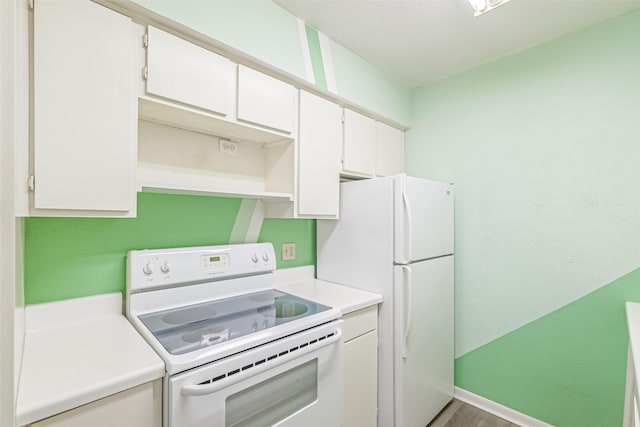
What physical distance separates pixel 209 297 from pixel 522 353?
2044 mm

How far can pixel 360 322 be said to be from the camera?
1666 mm

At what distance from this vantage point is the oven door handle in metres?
0.94

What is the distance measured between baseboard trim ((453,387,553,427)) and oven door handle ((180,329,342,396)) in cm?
145

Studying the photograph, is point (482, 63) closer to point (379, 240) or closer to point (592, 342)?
point (379, 240)

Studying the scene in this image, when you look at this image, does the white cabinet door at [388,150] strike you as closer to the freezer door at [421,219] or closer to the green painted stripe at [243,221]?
the freezer door at [421,219]

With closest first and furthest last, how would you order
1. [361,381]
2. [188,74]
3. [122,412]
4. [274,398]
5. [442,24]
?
[122,412]
[274,398]
[188,74]
[361,381]
[442,24]

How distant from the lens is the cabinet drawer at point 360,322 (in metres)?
1.59

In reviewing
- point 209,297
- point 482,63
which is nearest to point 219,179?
point 209,297

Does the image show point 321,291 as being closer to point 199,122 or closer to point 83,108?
point 199,122

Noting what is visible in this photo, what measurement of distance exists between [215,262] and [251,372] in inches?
27.3

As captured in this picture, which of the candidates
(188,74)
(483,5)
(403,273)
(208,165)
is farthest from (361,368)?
(483,5)

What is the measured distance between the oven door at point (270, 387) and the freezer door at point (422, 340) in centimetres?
48

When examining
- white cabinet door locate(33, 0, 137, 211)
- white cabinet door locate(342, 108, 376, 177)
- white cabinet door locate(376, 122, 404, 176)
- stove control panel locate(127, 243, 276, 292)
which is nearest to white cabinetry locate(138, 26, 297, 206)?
white cabinet door locate(33, 0, 137, 211)

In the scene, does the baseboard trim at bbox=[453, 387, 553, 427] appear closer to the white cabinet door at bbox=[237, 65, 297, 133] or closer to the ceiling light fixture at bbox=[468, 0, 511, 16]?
the white cabinet door at bbox=[237, 65, 297, 133]
